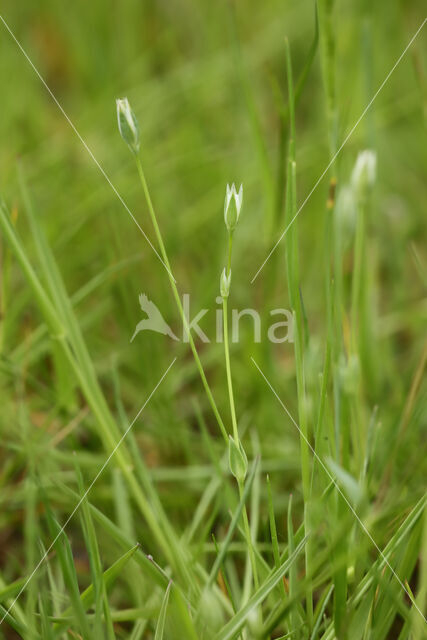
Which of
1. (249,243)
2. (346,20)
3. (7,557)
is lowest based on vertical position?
(7,557)

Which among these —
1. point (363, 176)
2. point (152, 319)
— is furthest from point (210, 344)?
point (363, 176)

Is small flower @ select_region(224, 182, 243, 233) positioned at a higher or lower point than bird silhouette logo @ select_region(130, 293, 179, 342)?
higher

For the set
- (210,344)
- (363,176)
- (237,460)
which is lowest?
(237,460)

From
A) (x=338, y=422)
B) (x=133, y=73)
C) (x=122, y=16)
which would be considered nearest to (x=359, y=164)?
(x=338, y=422)

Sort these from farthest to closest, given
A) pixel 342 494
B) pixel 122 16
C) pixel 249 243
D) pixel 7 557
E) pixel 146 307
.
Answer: pixel 122 16, pixel 249 243, pixel 146 307, pixel 7 557, pixel 342 494

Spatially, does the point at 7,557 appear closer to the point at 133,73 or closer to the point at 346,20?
the point at 133,73

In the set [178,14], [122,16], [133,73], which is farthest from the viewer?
[178,14]

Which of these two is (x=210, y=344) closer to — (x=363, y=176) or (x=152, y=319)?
(x=152, y=319)

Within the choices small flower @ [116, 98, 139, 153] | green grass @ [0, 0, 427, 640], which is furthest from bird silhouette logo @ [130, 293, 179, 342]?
small flower @ [116, 98, 139, 153]

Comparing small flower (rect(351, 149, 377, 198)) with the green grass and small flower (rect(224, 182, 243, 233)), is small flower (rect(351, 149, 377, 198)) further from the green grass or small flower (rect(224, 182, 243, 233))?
small flower (rect(224, 182, 243, 233))
